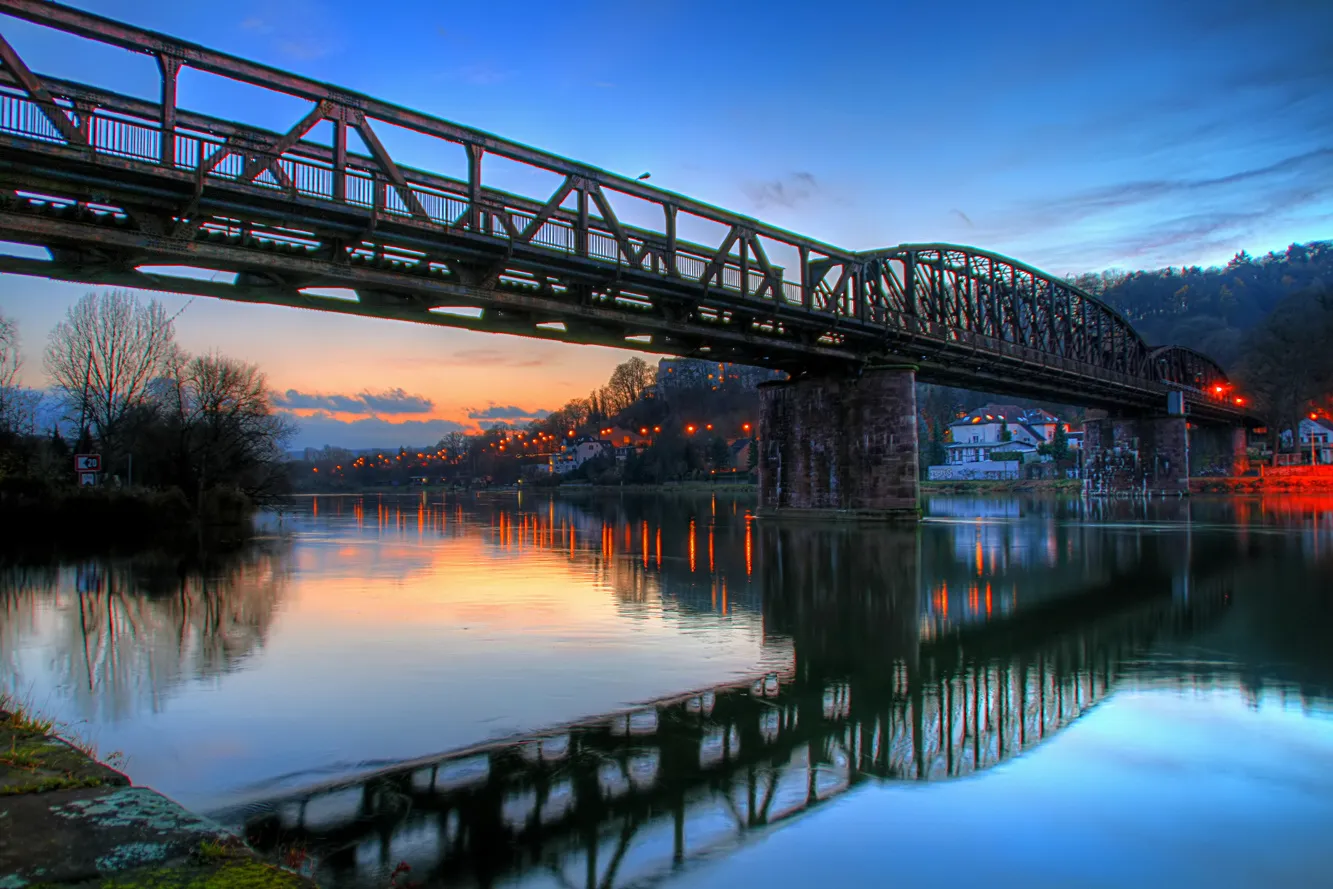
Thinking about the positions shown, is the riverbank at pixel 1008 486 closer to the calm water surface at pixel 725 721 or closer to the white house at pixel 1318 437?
the white house at pixel 1318 437

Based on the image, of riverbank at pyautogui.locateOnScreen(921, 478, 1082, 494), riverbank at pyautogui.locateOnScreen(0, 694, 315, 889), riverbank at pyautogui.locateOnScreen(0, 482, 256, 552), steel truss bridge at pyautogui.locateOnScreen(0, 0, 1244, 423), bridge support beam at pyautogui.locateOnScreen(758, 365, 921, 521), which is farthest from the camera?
riverbank at pyautogui.locateOnScreen(921, 478, 1082, 494)

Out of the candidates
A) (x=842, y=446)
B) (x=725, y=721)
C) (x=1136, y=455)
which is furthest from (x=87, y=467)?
(x=1136, y=455)

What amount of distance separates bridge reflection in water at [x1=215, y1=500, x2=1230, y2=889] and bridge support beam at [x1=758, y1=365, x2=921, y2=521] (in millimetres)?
27142

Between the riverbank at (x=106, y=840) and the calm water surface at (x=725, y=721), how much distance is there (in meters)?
1.29

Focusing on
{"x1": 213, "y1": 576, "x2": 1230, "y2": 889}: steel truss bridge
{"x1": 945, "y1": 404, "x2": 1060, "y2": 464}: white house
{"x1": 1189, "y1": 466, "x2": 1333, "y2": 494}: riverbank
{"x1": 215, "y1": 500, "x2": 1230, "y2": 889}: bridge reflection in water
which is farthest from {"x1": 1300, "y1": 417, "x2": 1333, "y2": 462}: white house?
{"x1": 213, "y1": 576, "x2": 1230, "y2": 889}: steel truss bridge

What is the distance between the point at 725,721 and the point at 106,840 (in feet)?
22.1

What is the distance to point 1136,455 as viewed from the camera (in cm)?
10175

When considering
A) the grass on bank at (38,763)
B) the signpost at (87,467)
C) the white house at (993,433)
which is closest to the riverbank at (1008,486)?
the white house at (993,433)

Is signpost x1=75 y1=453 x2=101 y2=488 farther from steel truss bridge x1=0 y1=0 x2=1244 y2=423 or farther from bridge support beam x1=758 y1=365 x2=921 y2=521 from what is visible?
bridge support beam x1=758 y1=365 x2=921 y2=521

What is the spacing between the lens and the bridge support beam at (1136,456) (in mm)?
98250

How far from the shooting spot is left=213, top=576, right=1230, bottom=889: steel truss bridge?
22.0 ft

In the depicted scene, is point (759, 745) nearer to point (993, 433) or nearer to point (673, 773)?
point (673, 773)

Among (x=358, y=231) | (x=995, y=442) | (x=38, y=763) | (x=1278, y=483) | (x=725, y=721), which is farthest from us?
(x=995, y=442)

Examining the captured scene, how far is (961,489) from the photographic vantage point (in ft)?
425
